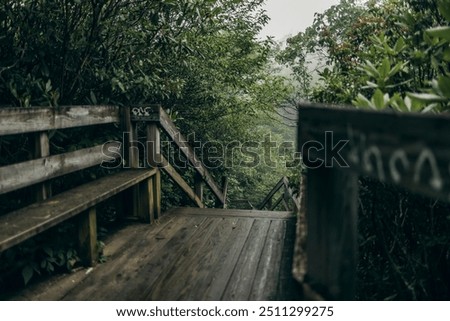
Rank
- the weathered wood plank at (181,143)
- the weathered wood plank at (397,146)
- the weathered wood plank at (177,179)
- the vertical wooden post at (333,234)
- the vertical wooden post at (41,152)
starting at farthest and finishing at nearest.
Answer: the weathered wood plank at (177,179) → the weathered wood plank at (181,143) → the vertical wooden post at (41,152) → the vertical wooden post at (333,234) → the weathered wood plank at (397,146)

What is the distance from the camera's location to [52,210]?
2699 mm

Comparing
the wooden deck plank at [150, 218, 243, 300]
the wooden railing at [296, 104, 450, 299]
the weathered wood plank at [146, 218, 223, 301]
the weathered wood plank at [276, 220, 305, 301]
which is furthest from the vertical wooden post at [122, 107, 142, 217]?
the wooden railing at [296, 104, 450, 299]

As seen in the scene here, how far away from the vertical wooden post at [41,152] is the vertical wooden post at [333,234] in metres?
2.10

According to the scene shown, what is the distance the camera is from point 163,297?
2631mm

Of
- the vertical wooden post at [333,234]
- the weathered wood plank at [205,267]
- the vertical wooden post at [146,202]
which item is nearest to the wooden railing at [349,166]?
the vertical wooden post at [333,234]

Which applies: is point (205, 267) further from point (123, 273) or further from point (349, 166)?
point (349, 166)

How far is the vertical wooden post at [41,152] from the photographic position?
114 inches

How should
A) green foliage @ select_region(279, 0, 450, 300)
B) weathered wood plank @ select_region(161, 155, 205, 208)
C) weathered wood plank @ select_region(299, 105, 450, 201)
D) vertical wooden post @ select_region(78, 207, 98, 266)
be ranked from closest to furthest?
weathered wood plank @ select_region(299, 105, 450, 201) → green foliage @ select_region(279, 0, 450, 300) → vertical wooden post @ select_region(78, 207, 98, 266) → weathered wood plank @ select_region(161, 155, 205, 208)

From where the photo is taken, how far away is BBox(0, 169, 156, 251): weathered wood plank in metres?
2.27

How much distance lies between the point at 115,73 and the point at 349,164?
3.54 m

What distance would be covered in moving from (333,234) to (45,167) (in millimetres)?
2242

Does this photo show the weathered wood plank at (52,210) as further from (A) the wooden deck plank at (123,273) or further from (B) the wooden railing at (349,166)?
(B) the wooden railing at (349,166)

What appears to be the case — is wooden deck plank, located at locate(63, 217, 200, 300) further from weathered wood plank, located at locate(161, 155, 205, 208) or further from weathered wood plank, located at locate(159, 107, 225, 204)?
weathered wood plank, located at locate(159, 107, 225, 204)

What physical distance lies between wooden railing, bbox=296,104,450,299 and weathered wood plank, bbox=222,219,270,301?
1.20m
